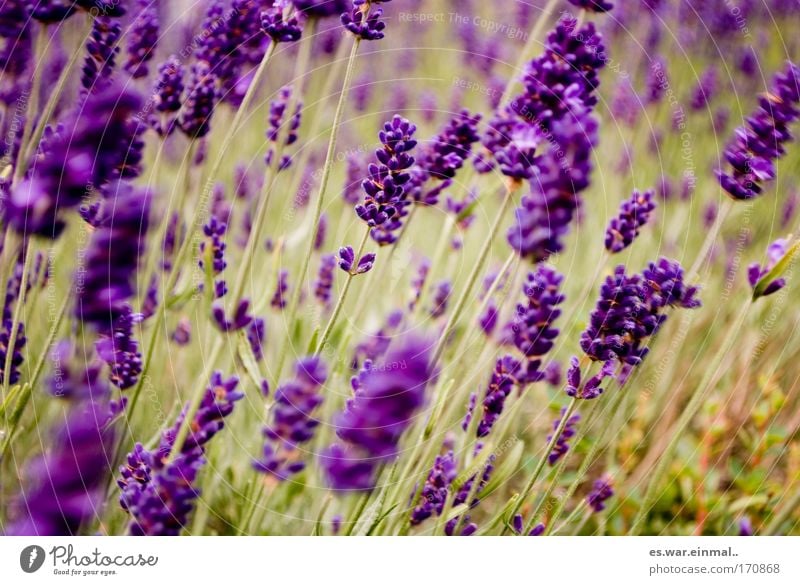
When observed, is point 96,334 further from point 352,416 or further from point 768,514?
point 768,514

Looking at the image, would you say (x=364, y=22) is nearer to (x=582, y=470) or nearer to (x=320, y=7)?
(x=320, y=7)

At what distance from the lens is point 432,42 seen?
1496 mm

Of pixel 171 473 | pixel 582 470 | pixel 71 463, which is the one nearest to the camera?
pixel 71 463

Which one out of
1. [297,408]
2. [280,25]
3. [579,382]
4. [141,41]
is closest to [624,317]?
[579,382]

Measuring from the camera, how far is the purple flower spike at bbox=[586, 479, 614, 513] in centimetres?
76

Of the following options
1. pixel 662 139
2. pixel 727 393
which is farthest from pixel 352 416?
pixel 662 139

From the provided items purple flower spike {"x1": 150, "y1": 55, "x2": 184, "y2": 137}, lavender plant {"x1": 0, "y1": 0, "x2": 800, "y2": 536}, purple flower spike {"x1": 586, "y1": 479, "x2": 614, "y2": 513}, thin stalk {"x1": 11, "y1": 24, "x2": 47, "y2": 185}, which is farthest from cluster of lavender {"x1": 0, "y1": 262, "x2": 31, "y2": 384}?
purple flower spike {"x1": 586, "y1": 479, "x2": 614, "y2": 513}

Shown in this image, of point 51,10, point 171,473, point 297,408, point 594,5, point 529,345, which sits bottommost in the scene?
point 171,473

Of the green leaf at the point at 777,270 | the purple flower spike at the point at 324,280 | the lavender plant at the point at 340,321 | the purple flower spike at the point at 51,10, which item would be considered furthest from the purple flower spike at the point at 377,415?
the purple flower spike at the point at 51,10

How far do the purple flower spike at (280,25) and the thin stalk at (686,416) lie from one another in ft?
1.66

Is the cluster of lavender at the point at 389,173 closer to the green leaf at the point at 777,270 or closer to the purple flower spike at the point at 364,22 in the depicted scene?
the purple flower spike at the point at 364,22

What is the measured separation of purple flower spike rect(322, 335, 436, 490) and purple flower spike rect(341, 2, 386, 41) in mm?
293

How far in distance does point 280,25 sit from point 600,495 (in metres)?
0.62

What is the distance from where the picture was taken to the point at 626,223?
2.12 ft
